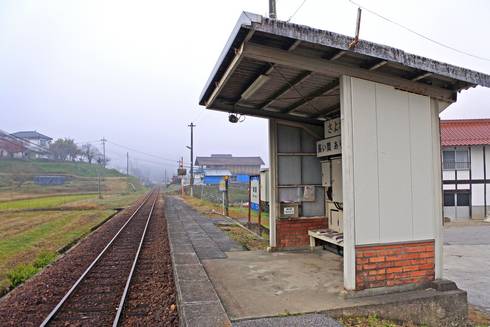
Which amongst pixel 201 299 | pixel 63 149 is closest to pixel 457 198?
pixel 201 299

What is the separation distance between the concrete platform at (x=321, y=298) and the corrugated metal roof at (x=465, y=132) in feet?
63.8

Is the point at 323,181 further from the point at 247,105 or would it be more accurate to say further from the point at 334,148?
the point at 247,105

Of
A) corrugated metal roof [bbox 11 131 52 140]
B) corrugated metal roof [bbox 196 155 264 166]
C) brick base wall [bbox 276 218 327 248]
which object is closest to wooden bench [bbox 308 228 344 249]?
brick base wall [bbox 276 218 327 248]

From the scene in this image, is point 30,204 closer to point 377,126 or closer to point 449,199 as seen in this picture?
point 449,199

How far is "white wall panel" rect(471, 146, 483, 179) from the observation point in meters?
22.0

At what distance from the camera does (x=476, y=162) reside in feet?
72.6

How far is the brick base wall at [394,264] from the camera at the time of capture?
15.8ft

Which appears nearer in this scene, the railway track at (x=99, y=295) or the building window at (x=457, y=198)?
the railway track at (x=99, y=295)

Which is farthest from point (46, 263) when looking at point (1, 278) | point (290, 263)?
point (290, 263)

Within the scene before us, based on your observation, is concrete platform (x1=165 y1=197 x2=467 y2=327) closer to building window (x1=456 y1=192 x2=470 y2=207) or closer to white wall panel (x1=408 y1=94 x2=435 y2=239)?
white wall panel (x1=408 y1=94 x2=435 y2=239)

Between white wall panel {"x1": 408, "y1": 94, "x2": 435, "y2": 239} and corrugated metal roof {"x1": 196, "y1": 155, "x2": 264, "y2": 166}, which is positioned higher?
corrugated metal roof {"x1": 196, "y1": 155, "x2": 264, "y2": 166}

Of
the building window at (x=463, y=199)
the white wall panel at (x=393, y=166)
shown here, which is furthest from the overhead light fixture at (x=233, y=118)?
the building window at (x=463, y=199)

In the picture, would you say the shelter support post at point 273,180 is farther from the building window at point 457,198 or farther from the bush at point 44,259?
the building window at point 457,198

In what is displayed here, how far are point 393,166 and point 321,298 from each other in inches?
79.0
